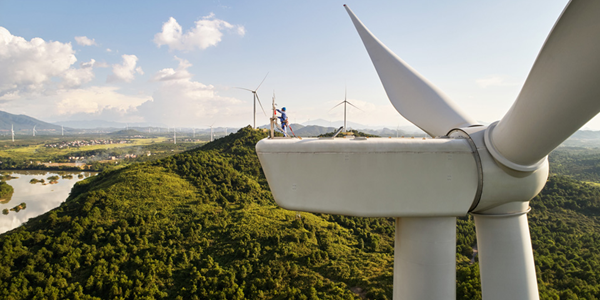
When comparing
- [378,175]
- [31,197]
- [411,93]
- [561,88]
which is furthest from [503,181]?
[31,197]

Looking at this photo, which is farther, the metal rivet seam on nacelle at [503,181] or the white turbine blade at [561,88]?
the metal rivet seam on nacelle at [503,181]

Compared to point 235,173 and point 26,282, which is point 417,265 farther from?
point 235,173

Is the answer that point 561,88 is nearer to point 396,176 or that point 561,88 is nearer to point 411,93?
point 396,176

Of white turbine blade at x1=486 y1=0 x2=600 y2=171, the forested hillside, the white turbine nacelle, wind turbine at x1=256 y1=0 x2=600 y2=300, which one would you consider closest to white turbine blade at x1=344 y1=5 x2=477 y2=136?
wind turbine at x1=256 y1=0 x2=600 y2=300

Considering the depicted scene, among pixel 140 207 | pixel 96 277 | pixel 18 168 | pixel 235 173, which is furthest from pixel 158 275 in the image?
pixel 18 168

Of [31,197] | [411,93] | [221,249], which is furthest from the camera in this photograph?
[31,197]

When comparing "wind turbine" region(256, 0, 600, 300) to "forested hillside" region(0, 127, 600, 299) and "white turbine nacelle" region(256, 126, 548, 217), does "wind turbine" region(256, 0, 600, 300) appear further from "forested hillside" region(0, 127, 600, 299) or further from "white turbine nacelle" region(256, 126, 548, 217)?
"forested hillside" region(0, 127, 600, 299)

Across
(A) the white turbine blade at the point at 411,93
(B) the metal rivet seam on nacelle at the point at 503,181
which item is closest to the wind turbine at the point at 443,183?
(B) the metal rivet seam on nacelle at the point at 503,181

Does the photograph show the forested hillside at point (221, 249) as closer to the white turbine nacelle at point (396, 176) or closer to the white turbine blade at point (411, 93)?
the white turbine blade at point (411, 93)
